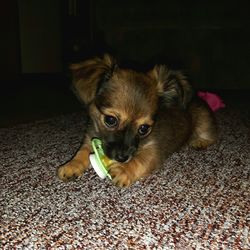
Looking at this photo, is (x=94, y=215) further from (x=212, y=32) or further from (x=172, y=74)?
(x=212, y=32)

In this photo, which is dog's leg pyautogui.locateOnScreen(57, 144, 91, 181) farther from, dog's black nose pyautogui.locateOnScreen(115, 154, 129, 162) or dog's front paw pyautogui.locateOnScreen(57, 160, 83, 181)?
dog's black nose pyautogui.locateOnScreen(115, 154, 129, 162)

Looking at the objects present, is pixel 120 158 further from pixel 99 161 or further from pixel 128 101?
pixel 128 101

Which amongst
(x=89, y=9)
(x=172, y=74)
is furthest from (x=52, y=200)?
(x=89, y=9)

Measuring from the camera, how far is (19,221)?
2.92ft

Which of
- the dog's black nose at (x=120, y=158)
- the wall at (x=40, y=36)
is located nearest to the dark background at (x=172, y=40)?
the wall at (x=40, y=36)

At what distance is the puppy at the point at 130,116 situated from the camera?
129 cm

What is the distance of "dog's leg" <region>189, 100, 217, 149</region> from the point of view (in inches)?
68.3

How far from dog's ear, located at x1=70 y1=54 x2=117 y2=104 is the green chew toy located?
199 mm

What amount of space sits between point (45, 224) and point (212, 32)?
2712mm

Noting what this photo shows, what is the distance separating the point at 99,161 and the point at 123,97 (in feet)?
0.85

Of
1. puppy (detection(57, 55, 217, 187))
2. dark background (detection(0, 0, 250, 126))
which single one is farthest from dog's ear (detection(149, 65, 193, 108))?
dark background (detection(0, 0, 250, 126))

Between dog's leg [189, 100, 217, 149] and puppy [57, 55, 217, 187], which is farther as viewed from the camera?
dog's leg [189, 100, 217, 149]

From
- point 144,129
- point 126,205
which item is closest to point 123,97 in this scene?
point 144,129

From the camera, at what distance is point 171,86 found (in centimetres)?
154
